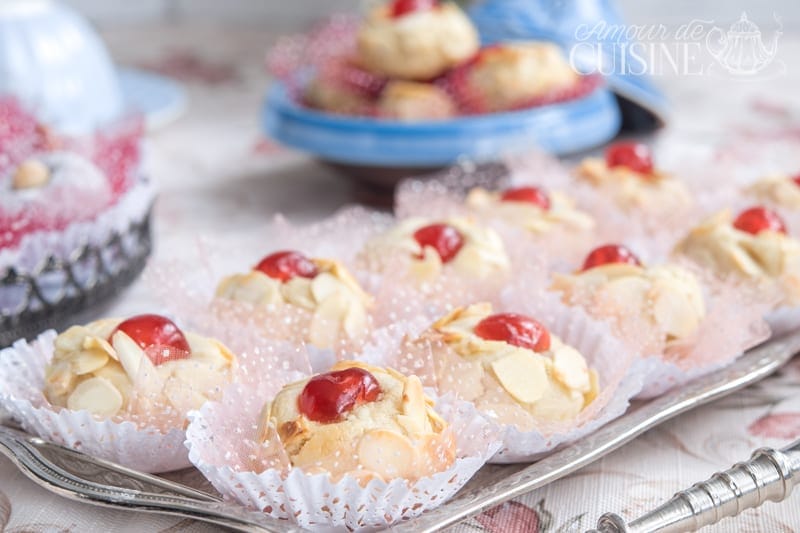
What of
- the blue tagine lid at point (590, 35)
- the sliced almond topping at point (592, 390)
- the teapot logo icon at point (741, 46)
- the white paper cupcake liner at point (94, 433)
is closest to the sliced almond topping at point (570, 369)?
the sliced almond topping at point (592, 390)

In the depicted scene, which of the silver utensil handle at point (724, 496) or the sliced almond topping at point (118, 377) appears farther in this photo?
the sliced almond topping at point (118, 377)

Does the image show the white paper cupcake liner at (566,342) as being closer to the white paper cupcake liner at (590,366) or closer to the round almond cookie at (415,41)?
the white paper cupcake liner at (590,366)

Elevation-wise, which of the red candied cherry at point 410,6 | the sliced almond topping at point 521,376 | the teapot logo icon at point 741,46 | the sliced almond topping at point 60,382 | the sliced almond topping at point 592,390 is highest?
the teapot logo icon at point 741,46

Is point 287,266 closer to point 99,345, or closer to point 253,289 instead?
point 253,289

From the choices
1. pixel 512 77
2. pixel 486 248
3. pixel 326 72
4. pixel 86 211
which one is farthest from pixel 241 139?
pixel 486 248

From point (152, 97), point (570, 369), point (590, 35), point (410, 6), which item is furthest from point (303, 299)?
point (152, 97)

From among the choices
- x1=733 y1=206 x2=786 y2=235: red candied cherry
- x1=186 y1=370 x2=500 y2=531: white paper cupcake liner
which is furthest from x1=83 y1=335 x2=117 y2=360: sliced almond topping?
x1=733 y1=206 x2=786 y2=235: red candied cherry

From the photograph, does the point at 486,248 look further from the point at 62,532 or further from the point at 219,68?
the point at 219,68
